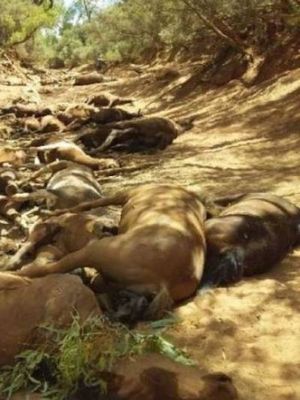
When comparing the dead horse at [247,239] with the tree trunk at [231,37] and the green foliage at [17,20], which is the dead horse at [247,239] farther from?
the green foliage at [17,20]

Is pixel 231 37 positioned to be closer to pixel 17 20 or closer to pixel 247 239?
pixel 247 239

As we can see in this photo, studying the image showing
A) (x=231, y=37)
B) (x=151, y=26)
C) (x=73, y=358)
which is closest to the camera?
(x=73, y=358)

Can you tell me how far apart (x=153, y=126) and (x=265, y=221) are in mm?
5976

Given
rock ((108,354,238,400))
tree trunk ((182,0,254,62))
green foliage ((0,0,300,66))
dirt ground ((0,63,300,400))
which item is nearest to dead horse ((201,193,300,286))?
dirt ground ((0,63,300,400))

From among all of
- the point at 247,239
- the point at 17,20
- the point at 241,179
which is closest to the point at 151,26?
the point at 17,20

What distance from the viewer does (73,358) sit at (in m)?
3.02

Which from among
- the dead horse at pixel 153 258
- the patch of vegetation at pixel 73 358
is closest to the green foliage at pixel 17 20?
the dead horse at pixel 153 258

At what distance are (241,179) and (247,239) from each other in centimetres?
343

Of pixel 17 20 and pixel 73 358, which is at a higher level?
pixel 73 358

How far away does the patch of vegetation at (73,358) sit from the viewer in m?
2.97

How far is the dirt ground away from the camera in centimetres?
358

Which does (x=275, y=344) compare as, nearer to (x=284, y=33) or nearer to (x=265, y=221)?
(x=265, y=221)

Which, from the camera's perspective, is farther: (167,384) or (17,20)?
(17,20)

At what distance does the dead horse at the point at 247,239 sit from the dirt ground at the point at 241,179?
0.10m
